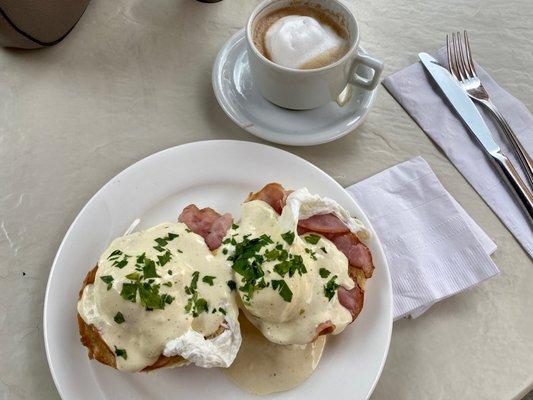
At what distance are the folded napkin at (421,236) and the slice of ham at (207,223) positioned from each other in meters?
0.36

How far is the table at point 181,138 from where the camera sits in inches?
41.0

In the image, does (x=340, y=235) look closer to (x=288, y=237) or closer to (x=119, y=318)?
(x=288, y=237)

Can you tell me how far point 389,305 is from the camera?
980 millimetres

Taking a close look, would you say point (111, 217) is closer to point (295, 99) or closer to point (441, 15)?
point (295, 99)

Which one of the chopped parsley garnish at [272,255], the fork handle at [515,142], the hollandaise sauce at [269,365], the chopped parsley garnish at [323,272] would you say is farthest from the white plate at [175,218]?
the fork handle at [515,142]

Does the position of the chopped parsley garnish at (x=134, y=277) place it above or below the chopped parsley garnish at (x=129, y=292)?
above

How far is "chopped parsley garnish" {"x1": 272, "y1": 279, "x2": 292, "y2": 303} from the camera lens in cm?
87

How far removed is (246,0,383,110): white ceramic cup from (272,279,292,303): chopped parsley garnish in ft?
1.63

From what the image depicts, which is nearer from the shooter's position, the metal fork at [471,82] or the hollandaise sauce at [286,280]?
the hollandaise sauce at [286,280]

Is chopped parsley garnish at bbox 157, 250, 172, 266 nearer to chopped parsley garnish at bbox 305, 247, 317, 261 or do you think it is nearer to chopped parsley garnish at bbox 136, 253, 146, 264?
chopped parsley garnish at bbox 136, 253, 146, 264

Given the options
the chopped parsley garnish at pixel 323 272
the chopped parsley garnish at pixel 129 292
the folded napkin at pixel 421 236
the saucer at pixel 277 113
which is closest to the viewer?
the chopped parsley garnish at pixel 129 292

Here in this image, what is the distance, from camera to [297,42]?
3.79 ft

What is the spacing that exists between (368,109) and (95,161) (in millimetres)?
701

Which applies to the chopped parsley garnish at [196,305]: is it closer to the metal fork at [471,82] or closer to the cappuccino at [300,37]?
the cappuccino at [300,37]
